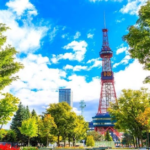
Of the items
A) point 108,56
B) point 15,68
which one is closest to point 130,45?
point 15,68

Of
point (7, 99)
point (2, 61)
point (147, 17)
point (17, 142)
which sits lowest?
point (17, 142)

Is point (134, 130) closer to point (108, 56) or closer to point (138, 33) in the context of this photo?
point (138, 33)

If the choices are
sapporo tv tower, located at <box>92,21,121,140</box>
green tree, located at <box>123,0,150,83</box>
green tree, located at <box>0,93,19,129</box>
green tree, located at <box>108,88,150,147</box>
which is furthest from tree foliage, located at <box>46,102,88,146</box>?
sapporo tv tower, located at <box>92,21,121,140</box>

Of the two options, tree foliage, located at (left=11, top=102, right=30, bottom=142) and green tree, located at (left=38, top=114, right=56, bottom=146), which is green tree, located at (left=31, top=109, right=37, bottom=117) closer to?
tree foliage, located at (left=11, top=102, right=30, bottom=142)

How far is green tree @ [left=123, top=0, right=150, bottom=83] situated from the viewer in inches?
463

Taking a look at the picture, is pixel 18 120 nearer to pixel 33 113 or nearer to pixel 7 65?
pixel 33 113

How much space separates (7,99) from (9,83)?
9445mm

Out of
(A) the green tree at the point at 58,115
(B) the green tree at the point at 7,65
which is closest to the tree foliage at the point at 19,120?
(A) the green tree at the point at 58,115

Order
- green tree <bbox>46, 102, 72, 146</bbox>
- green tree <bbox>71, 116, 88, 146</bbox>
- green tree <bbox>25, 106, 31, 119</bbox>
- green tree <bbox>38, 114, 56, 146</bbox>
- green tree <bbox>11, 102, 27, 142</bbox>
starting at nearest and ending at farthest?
green tree <bbox>38, 114, 56, 146</bbox>, green tree <bbox>46, 102, 72, 146</bbox>, green tree <bbox>71, 116, 88, 146</bbox>, green tree <bbox>11, 102, 27, 142</bbox>, green tree <bbox>25, 106, 31, 119</bbox>

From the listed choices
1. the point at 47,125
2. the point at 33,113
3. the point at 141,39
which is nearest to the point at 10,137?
the point at 47,125

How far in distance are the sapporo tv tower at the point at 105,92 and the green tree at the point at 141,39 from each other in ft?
301

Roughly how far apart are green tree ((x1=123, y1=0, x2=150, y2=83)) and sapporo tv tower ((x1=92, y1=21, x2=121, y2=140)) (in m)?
91.7

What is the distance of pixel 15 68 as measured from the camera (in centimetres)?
1645

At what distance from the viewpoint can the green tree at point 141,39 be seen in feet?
38.6
